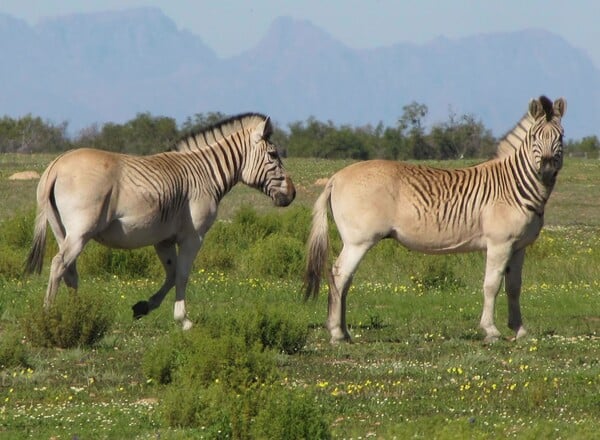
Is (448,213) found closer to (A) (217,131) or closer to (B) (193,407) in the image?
(A) (217,131)

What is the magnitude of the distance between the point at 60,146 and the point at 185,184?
239 ft

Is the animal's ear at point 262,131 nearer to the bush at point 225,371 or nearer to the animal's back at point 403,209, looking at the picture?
the animal's back at point 403,209

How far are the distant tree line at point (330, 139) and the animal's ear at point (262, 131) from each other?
6023cm

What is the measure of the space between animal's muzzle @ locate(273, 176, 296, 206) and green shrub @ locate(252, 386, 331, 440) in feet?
22.8

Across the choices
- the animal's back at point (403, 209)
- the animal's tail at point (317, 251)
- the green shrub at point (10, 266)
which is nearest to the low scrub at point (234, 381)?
the animal's tail at point (317, 251)

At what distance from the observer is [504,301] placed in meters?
16.7

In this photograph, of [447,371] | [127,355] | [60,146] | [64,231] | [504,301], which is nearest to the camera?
[447,371]

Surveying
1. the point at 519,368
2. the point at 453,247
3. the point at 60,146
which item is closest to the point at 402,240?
the point at 453,247

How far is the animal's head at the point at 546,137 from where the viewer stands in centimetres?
1295

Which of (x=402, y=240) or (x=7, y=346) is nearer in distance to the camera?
(x=7, y=346)

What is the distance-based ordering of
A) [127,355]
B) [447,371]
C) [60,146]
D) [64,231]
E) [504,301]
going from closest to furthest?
1. [447,371]
2. [127,355]
3. [64,231]
4. [504,301]
5. [60,146]

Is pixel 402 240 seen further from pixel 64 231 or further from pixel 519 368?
pixel 64 231

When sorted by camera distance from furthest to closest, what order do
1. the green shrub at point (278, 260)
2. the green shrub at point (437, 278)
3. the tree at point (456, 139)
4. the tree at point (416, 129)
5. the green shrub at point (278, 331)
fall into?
the tree at point (416, 129) → the tree at point (456, 139) → the green shrub at point (278, 260) → the green shrub at point (437, 278) → the green shrub at point (278, 331)

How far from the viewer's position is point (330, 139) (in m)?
83.4
